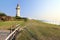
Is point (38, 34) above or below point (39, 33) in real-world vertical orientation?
above

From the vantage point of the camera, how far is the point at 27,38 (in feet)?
100

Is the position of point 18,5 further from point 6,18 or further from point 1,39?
point 1,39

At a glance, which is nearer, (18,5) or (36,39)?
(36,39)

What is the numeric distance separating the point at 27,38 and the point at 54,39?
4.37 meters

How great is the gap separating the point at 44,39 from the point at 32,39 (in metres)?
2.77

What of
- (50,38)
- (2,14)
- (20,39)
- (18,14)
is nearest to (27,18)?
(2,14)

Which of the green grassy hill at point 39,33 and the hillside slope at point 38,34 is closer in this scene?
the hillside slope at point 38,34

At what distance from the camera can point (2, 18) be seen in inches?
2633

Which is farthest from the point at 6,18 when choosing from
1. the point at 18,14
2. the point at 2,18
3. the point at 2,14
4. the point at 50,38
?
the point at 50,38

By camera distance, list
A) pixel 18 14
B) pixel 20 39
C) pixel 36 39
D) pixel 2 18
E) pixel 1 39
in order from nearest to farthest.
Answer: pixel 1 39 < pixel 20 39 < pixel 36 39 < pixel 2 18 < pixel 18 14

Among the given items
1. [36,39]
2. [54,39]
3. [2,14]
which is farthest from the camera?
[2,14]

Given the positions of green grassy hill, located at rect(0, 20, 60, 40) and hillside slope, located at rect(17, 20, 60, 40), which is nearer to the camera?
hillside slope, located at rect(17, 20, 60, 40)

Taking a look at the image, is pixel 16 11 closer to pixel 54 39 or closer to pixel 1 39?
pixel 54 39

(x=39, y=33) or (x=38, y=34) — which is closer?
(x=38, y=34)
